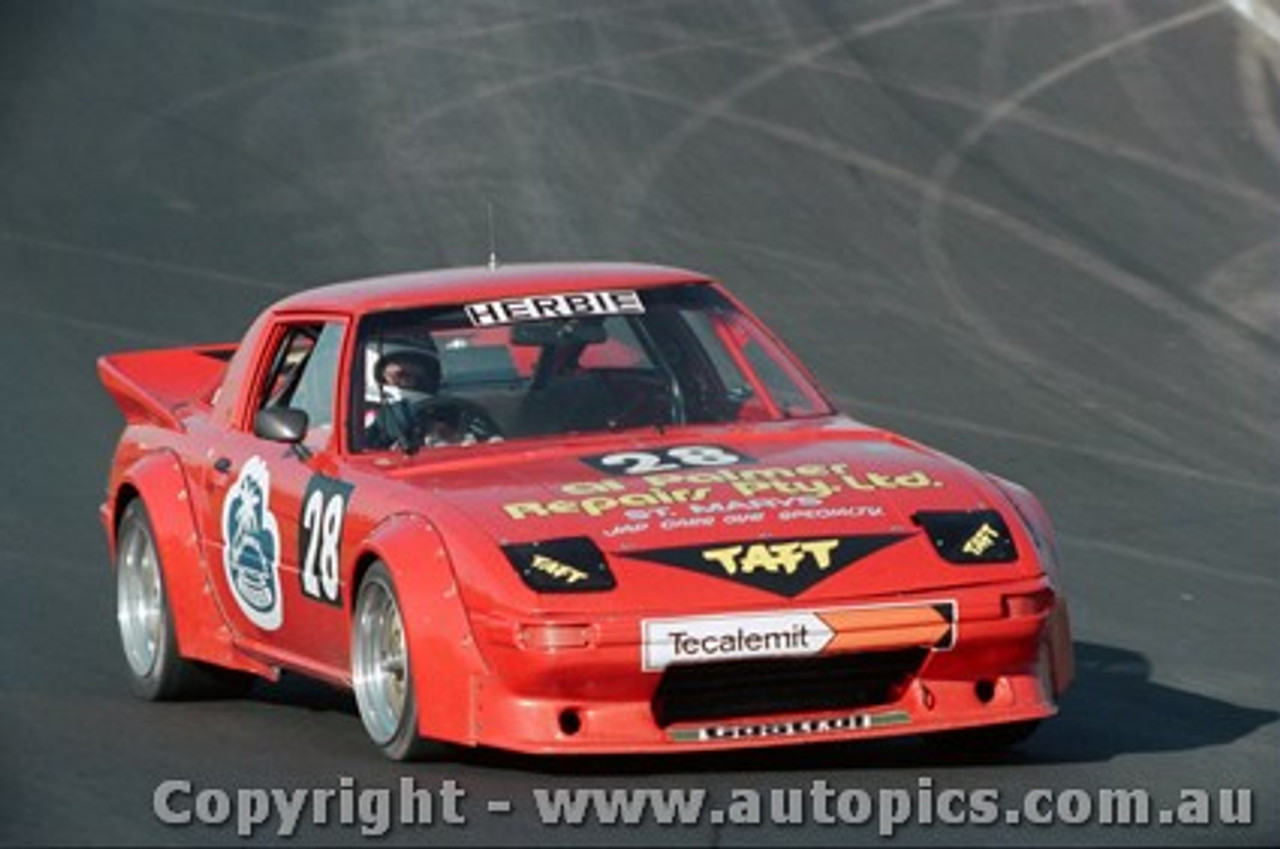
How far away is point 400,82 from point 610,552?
45.4 feet

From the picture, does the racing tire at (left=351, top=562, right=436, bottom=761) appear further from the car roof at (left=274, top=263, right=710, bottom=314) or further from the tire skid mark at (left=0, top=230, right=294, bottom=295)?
the tire skid mark at (left=0, top=230, right=294, bottom=295)

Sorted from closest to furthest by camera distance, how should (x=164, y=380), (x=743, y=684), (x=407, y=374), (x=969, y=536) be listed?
(x=743, y=684) < (x=969, y=536) < (x=407, y=374) < (x=164, y=380)

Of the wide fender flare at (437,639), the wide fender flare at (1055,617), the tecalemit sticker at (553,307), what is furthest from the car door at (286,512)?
the wide fender flare at (1055,617)

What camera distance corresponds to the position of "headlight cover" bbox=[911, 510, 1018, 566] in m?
8.59

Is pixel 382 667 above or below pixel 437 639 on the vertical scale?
below

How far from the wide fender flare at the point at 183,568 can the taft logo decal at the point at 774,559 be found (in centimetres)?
213

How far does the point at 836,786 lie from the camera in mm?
8250

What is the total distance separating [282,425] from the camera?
9.65 metres

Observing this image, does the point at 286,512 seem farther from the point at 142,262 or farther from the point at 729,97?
the point at 729,97

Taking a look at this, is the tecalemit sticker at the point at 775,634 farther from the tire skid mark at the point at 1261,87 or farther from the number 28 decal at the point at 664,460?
the tire skid mark at the point at 1261,87

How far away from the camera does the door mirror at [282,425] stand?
9.64 m

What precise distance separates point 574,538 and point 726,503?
0.45 meters

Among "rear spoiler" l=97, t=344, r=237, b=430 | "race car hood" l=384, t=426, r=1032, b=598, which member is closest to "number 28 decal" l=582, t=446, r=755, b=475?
"race car hood" l=384, t=426, r=1032, b=598

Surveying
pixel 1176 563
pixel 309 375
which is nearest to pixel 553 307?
pixel 309 375
